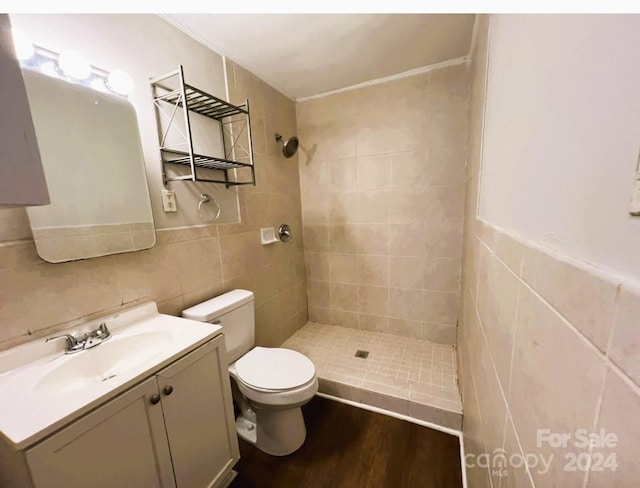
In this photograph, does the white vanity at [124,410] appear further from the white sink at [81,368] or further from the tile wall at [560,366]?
the tile wall at [560,366]

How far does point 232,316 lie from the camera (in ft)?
4.53

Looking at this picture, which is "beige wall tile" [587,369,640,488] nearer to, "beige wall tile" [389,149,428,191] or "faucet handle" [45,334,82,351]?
"faucet handle" [45,334,82,351]

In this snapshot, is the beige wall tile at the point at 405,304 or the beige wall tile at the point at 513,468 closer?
the beige wall tile at the point at 513,468

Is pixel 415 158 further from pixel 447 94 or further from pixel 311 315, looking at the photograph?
pixel 311 315

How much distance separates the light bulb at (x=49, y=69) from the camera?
0.86m

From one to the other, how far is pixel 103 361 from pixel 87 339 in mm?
102

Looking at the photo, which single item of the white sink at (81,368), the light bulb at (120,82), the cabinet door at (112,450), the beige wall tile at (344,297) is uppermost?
the light bulb at (120,82)

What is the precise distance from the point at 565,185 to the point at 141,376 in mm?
1120

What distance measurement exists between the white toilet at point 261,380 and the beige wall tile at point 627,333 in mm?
1192

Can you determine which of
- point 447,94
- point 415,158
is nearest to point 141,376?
point 415,158

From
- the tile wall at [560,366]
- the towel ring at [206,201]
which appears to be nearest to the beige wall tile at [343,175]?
the towel ring at [206,201]

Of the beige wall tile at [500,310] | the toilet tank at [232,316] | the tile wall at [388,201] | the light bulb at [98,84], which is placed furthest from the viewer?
the tile wall at [388,201]

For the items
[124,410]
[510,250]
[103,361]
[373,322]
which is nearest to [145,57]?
[103,361]

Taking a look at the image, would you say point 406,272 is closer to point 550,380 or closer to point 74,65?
point 550,380
